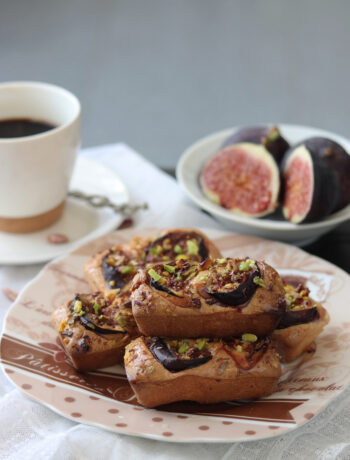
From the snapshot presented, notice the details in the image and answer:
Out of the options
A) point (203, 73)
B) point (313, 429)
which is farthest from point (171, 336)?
point (203, 73)

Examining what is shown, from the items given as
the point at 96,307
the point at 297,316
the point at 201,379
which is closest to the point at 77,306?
the point at 96,307

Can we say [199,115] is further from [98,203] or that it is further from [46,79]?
[98,203]

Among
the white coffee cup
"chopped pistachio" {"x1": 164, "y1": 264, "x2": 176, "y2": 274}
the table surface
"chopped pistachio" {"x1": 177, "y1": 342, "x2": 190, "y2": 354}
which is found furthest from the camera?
the table surface

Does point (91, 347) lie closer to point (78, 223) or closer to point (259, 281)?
point (259, 281)

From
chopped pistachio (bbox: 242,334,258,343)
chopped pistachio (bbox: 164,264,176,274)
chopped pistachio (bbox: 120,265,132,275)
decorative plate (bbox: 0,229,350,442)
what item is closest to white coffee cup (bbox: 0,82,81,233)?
decorative plate (bbox: 0,229,350,442)

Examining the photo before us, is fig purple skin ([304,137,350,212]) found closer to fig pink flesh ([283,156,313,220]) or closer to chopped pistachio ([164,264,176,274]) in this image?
fig pink flesh ([283,156,313,220])

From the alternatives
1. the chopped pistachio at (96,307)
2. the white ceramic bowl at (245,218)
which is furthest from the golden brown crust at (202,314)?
the white ceramic bowl at (245,218)
